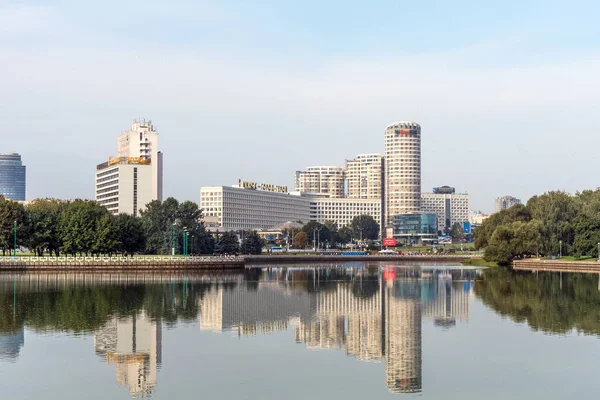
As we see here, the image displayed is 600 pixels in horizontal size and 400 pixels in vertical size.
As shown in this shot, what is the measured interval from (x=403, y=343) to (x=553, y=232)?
90.6 m

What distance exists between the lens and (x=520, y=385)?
2958 centimetres

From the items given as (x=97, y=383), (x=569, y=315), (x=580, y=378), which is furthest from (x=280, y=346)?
(x=569, y=315)

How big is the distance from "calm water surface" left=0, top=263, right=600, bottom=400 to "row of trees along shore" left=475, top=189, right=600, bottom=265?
167 feet

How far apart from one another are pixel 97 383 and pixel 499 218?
120896 mm

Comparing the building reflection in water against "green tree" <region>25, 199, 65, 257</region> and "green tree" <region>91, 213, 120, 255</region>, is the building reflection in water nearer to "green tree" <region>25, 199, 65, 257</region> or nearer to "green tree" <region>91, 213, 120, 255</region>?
"green tree" <region>91, 213, 120, 255</region>

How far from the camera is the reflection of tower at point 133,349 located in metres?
29.8

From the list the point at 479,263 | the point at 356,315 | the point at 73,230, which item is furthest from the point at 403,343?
the point at 479,263

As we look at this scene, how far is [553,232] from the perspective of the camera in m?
A: 123

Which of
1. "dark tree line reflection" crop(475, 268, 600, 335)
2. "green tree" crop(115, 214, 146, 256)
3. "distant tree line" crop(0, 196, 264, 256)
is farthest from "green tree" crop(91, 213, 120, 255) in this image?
"dark tree line reflection" crop(475, 268, 600, 335)

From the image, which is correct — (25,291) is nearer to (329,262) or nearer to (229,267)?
(229,267)

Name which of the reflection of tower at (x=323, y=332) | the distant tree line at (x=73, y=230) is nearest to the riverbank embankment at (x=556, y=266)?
the distant tree line at (x=73, y=230)

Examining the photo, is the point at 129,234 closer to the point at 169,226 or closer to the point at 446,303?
the point at 169,226

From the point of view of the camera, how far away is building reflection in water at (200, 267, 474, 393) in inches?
1423

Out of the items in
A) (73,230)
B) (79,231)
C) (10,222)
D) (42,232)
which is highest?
(10,222)
